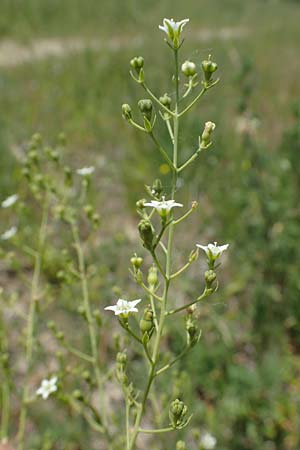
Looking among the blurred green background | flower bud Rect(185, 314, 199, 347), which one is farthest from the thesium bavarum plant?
the blurred green background

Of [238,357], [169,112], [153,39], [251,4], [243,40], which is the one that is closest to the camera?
[169,112]

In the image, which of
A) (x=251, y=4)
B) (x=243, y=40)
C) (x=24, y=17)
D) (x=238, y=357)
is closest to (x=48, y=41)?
(x=24, y=17)

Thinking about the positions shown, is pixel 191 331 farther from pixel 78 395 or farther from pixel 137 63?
pixel 137 63

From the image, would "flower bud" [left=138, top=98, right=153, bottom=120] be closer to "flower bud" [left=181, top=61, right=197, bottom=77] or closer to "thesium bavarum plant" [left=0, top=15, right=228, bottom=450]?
"thesium bavarum plant" [left=0, top=15, right=228, bottom=450]

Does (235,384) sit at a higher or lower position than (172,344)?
lower

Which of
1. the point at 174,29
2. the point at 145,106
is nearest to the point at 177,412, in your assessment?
the point at 145,106

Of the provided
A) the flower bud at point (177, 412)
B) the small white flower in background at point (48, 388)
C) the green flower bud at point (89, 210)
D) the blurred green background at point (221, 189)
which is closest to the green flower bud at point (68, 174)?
the green flower bud at point (89, 210)

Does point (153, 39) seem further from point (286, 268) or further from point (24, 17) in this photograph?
point (286, 268)
